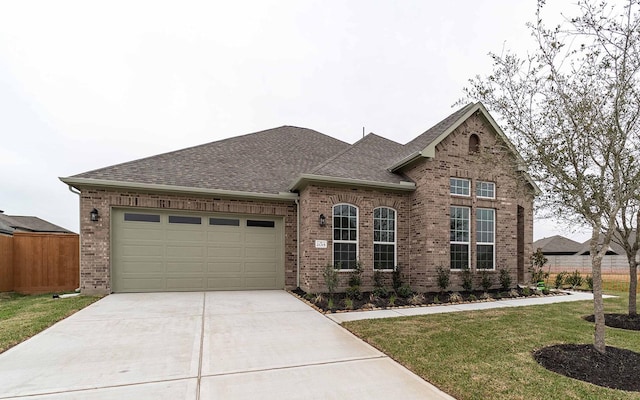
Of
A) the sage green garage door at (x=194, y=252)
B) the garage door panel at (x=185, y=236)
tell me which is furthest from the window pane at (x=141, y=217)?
the garage door panel at (x=185, y=236)

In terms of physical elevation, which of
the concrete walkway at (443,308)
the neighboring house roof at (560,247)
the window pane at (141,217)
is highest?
the window pane at (141,217)

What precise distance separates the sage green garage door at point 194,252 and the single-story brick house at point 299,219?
0.10ft

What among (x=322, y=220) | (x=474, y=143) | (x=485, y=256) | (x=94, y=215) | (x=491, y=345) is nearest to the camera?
(x=491, y=345)

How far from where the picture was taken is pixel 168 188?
8938mm

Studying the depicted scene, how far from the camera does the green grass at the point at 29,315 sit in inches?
199

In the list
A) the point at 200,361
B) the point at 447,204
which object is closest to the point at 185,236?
the point at 200,361

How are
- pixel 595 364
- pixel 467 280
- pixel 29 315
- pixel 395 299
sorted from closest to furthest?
pixel 595 364
pixel 29 315
pixel 395 299
pixel 467 280

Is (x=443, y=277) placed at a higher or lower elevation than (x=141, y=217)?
lower

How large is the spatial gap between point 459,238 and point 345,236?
378cm

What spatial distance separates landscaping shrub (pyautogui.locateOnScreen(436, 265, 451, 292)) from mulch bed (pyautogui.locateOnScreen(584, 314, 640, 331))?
3.18 metres

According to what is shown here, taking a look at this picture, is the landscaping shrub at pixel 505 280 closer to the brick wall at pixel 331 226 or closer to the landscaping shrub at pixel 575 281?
the brick wall at pixel 331 226

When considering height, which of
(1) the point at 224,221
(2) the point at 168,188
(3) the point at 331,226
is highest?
(2) the point at 168,188

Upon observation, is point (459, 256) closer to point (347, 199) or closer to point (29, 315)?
point (347, 199)

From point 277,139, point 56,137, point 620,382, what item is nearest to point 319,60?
point 277,139
